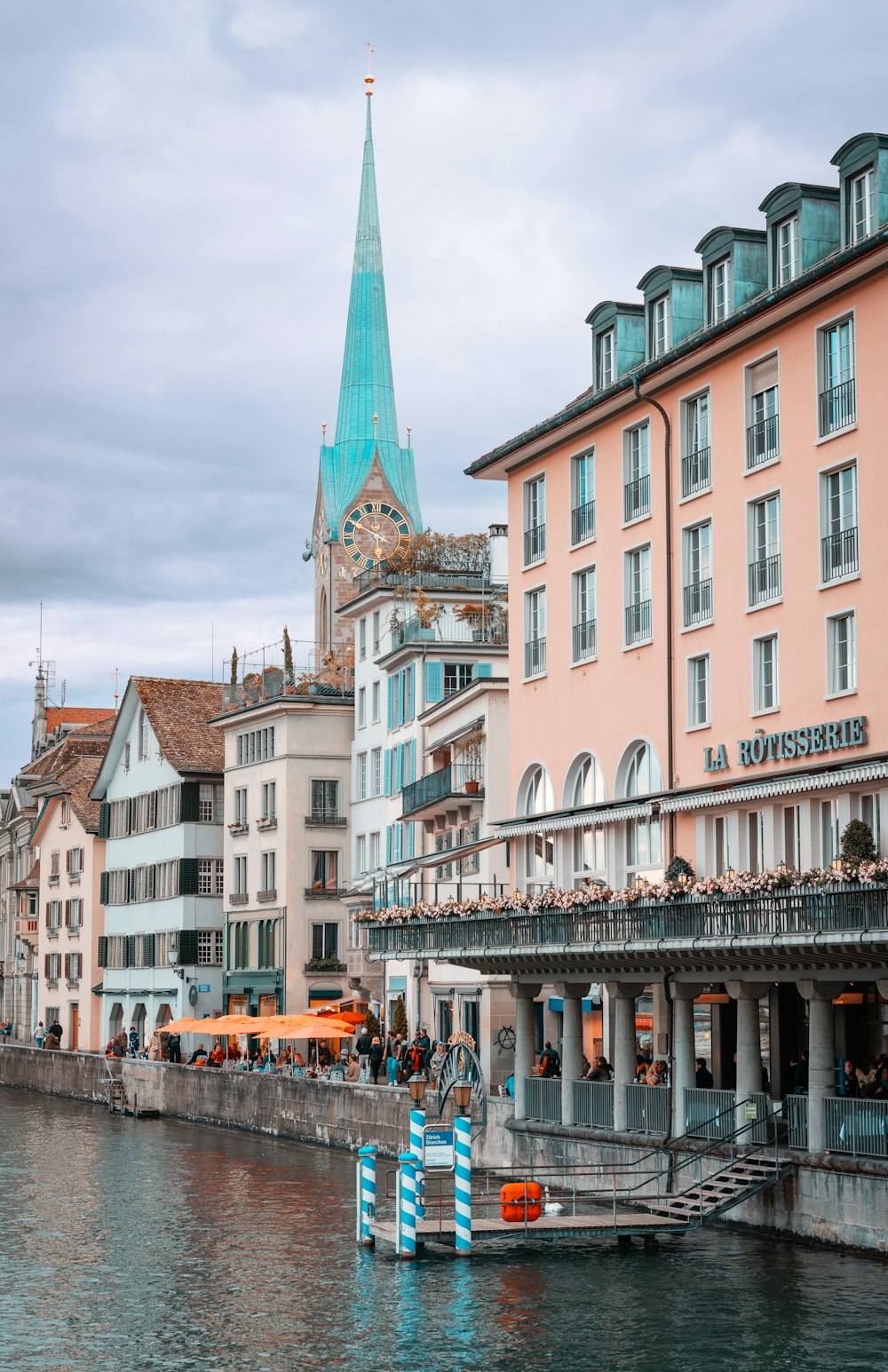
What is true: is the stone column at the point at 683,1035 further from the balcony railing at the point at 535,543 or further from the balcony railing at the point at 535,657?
the balcony railing at the point at 535,543

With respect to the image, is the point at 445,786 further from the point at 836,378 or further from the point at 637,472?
the point at 836,378

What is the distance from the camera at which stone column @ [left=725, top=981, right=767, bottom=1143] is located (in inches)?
1507

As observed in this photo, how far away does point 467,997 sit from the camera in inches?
2415

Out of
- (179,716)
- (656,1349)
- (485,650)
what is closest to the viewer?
(656,1349)

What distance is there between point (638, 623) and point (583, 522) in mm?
3885

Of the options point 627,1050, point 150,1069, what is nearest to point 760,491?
point 627,1050

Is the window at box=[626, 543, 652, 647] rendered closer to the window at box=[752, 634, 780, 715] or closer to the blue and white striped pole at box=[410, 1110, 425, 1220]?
the window at box=[752, 634, 780, 715]

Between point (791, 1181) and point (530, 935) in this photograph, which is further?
point (530, 935)

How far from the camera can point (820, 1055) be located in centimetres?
3603

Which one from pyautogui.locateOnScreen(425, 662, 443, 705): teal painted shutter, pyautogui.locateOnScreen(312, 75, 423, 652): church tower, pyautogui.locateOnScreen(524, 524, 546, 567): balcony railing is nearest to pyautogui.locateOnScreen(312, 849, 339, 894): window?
pyautogui.locateOnScreen(425, 662, 443, 705): teal painted shutter

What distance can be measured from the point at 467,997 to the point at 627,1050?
18307mm

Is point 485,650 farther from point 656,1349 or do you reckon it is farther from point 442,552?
point 656,1349

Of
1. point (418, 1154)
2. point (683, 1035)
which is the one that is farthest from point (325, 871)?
point (418, 1154)

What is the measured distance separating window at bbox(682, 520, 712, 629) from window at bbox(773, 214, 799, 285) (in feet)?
17.4
